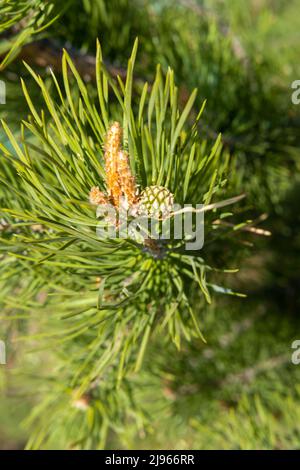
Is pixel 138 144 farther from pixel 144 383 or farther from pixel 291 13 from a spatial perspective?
pixel 291 13

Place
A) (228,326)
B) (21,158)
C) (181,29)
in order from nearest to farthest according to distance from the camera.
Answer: (21,158), (181,29), (228,326)

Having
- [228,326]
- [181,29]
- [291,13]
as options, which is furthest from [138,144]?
[291,13]

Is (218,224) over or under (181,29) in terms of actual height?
under

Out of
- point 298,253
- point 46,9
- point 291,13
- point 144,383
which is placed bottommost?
point 144,383

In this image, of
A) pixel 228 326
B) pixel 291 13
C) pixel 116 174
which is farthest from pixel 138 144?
pixel 291 13

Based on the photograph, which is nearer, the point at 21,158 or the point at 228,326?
the point at 21,158

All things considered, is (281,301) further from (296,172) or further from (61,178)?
(61,178)

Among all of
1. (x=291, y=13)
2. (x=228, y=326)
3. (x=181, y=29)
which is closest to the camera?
(x=181, y=29)
